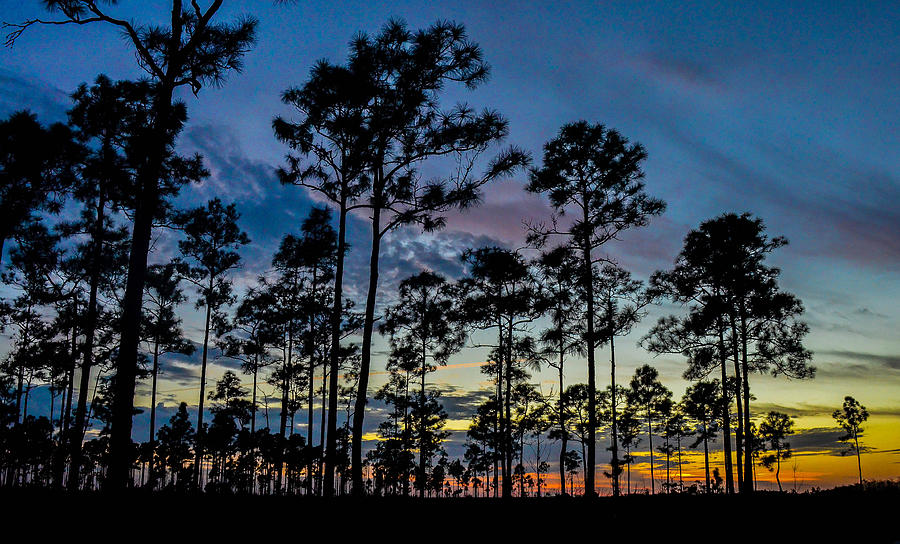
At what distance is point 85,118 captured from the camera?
872 inches

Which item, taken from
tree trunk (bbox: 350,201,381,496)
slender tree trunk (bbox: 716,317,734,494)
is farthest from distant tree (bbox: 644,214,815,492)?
tree trunk (bbox: 350,201,381,496)

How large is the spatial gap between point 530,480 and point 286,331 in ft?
129

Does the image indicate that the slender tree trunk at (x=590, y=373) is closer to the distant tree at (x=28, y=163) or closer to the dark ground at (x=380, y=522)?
the dark ground at (x=380, y=522)

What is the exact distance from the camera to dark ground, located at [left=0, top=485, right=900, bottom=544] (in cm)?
924

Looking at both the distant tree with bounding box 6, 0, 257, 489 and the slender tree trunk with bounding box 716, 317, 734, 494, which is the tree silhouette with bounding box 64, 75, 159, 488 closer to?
the distant tree with bounding box 6, 0, 257, 489

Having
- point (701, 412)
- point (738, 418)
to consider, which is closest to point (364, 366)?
point (738, 418)

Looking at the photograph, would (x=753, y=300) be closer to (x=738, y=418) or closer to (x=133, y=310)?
(x=738, y=418)

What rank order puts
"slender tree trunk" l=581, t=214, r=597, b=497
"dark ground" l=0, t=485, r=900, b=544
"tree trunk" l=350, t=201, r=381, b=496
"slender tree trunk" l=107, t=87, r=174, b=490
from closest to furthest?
"dark ground" l=0, t=485, r=900, b=544 → "slender tree trunk" l=107, t=87, r=174, b=490 → "tree trunk" l=350, t=201, r=381, b=496 → "slender tree trunk" l=581, t=214, r=597, b=497

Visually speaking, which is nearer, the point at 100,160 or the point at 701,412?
the point at 100,160

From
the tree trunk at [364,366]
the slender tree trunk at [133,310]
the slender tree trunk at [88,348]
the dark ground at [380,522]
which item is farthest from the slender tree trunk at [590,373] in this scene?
the slender tree trunk at [88,348]

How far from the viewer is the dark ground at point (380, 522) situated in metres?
9.24

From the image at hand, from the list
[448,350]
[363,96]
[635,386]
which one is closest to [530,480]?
[635,386]

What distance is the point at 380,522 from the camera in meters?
11.5

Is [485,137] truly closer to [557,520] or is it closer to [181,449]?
[557,520]
